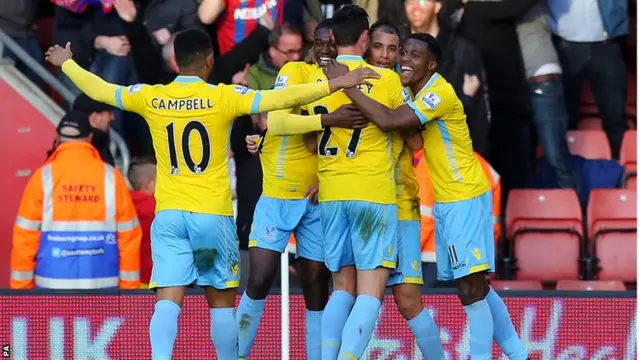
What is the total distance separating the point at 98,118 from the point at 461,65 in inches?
103

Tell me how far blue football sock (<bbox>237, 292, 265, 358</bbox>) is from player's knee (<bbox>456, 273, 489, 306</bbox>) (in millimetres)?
1153

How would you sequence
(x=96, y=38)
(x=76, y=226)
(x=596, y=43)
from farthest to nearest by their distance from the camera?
1. (x=596, y=43)
2. (x=96, y=38)
3. (x=76, y=226)

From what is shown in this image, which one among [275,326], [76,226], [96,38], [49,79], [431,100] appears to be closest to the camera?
[431,100]

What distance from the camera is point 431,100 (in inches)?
359

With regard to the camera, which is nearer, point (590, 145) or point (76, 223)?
point (76, 223)

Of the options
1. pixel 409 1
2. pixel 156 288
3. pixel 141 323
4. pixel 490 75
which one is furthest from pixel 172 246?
pixel 490 75

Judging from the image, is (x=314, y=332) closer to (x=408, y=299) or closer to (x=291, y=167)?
(x=408, y=299)

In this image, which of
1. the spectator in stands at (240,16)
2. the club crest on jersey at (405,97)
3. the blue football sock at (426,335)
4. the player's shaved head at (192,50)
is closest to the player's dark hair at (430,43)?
the club crest on jersey at (405,97)

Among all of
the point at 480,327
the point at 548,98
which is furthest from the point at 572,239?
the point at 480,327

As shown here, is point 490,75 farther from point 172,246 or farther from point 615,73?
point 172,246

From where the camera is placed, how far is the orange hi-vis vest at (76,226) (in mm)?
10953

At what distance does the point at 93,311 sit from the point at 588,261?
3598mm

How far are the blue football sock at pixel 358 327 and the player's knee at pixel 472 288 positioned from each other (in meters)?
0.56

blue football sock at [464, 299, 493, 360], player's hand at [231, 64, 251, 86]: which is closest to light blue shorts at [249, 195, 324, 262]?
blue football sock at [464, 299, 493, 360]
